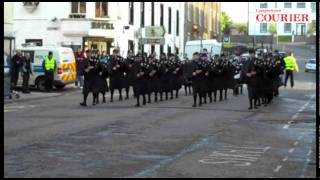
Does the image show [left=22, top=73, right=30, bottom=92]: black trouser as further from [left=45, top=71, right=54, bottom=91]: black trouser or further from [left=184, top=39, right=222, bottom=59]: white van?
[left=184, top=39, right=222, bottom=59]: white van

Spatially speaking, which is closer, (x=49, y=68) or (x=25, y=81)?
(x=25, y=81)

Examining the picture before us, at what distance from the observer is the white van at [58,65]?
27516mm

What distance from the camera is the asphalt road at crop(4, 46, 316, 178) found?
9094 mm

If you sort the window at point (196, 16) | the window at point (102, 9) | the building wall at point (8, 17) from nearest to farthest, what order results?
the building wall at point (8, 17) → the window at point (102, 9) → the window at point (196, 16)

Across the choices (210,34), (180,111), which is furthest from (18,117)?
(210,34)

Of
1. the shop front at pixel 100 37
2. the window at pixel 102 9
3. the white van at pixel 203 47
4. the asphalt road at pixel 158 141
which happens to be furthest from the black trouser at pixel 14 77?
the white van at pixel 203 47

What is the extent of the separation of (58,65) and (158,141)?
15.9 m

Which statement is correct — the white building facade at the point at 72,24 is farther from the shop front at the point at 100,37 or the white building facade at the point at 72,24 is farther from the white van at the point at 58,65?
the white van at the point at 58,65

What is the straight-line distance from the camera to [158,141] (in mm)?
12094

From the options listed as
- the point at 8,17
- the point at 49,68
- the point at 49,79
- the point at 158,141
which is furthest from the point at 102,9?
the point at 158,141

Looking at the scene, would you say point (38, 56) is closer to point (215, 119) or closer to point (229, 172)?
point (215, 119)

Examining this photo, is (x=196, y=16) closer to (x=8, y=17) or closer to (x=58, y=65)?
(x=58, y=65)

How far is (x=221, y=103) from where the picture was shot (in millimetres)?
22203

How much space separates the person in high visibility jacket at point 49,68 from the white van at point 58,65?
337 mm
